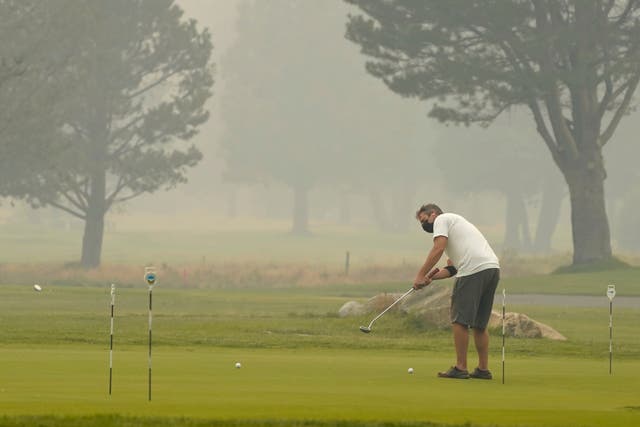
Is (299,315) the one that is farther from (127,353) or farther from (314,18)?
(314,18)

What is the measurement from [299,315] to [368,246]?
86000 millimetres

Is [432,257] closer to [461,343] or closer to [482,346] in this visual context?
[461,343]

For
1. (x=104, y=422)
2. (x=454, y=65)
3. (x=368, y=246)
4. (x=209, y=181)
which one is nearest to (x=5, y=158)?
(x=454, y=65)

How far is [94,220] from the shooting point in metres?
67.8

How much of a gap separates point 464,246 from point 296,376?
2.28 meters

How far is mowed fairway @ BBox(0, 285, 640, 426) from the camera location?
13.1 meters

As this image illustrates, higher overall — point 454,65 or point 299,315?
point 454,65

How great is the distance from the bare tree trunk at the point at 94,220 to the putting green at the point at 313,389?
45822mm

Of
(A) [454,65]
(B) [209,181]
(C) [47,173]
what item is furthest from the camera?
(B) [209,181]

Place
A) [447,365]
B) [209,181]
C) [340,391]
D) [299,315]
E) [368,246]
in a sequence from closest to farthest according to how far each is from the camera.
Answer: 1. [340,391]
2. [447,365]
3. [299,315]
4. [368,246]
5. [209,181]

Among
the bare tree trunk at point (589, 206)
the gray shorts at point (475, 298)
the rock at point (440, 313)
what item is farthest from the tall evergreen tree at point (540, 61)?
the gray shorts at point (475, 298)

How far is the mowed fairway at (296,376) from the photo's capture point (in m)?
13.1

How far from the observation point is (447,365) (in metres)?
19.6

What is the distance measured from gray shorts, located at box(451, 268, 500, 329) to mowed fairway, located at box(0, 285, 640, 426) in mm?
710
